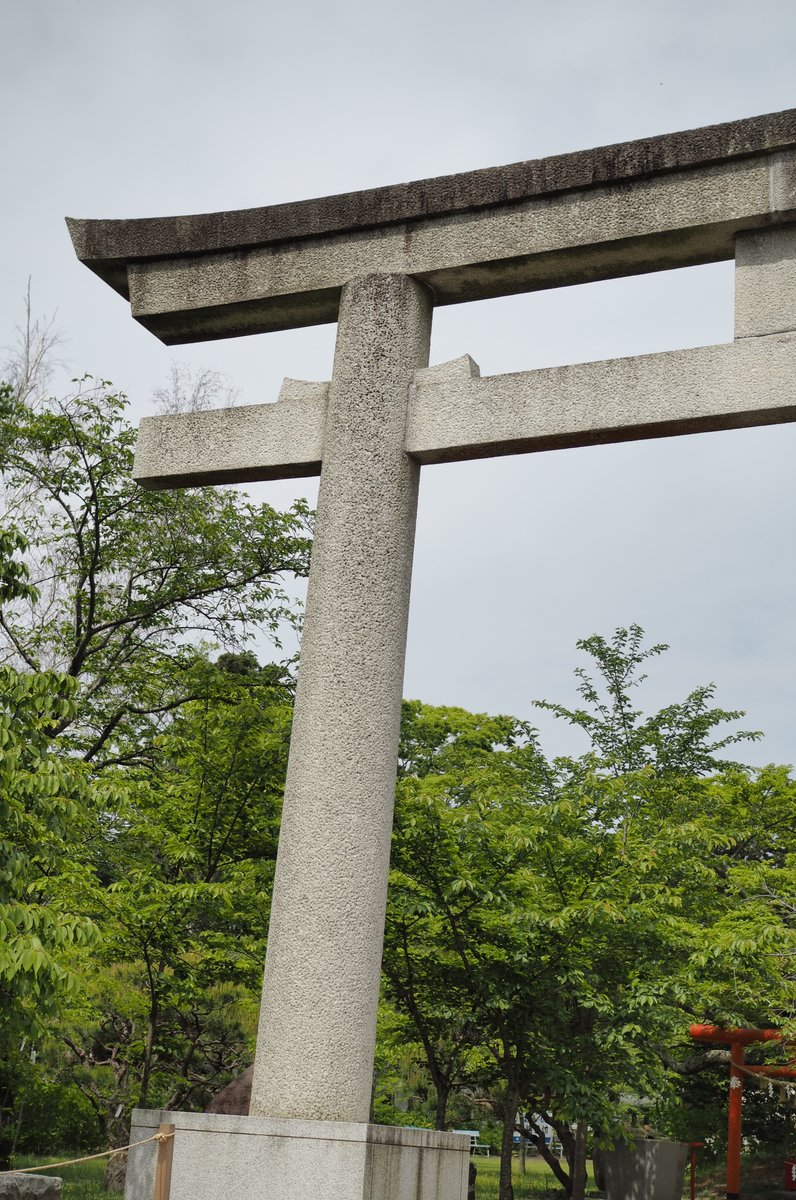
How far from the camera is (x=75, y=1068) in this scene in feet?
61.4

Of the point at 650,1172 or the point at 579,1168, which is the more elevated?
the point at 579,1168

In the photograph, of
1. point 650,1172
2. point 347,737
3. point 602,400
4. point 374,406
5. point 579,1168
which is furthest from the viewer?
point 650,1172

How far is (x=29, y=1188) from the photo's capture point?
28.5ft

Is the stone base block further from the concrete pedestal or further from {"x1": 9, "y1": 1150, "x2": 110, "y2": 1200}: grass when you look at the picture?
the concrete pedestal

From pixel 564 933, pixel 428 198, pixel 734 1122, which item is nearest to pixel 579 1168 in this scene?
pixel 734 1122

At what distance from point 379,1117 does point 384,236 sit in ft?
45.2

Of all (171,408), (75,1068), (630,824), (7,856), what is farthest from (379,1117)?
(7,856)

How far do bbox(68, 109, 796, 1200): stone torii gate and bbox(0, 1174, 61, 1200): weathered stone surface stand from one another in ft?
15.0

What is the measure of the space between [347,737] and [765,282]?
9.44ft

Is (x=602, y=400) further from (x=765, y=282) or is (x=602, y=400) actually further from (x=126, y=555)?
(x=126, y=555)

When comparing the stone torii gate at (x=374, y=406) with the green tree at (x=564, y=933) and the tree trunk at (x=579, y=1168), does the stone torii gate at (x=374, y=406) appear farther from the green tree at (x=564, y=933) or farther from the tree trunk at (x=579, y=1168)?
the tree trunk at (x=579, y=1168)

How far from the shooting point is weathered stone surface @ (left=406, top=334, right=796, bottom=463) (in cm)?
521

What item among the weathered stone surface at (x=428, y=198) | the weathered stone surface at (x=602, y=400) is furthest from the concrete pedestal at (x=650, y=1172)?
the weathered stone surface at (x=428, y=198)

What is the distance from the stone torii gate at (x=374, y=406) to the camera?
190 inches
